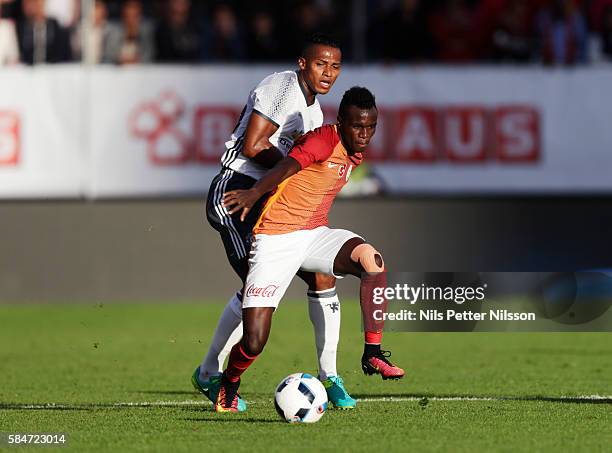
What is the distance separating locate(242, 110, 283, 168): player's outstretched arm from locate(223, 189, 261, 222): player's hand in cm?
48

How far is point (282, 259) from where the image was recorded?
8.12 metres

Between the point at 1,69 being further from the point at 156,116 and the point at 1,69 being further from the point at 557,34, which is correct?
the point at 557,34

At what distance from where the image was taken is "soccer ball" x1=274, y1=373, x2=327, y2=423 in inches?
305

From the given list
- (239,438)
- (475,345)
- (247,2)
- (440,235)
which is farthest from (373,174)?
(239,438)

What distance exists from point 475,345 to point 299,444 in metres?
6.30

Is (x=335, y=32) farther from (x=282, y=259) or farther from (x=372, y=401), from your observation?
(x=282, y=259)

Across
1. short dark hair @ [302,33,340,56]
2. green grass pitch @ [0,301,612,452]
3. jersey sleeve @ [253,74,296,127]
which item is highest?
short dark hair @ [302,33,340,56]

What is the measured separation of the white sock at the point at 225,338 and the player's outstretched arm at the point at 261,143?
0.91 meters

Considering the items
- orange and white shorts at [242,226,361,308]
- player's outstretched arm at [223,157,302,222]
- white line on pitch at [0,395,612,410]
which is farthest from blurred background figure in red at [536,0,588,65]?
player's outstretched arm at [223,157,302,222]

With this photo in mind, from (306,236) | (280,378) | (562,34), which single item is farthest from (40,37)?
(306,236)

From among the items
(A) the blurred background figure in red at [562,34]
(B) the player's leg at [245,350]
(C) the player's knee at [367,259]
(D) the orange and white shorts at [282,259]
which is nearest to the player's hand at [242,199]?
(D) the orange and white shorts at [282,259]

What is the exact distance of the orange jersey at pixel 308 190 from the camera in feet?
26.8

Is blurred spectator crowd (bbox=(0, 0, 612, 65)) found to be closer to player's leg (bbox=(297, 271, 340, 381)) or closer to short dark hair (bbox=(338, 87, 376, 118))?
player's leg (bbox=(297, 271, 340, 381))
